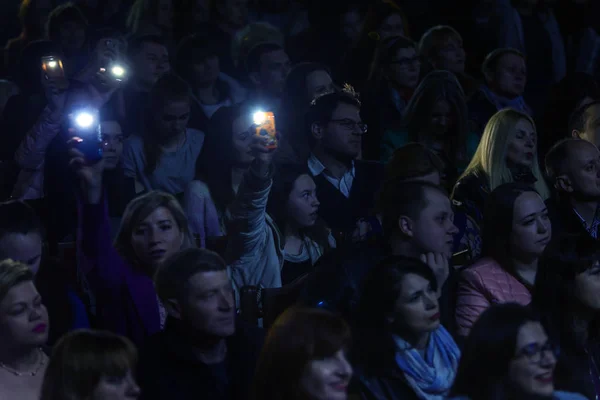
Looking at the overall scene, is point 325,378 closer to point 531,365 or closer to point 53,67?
point 531,365

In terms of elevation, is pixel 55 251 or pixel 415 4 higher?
pixel 415 4

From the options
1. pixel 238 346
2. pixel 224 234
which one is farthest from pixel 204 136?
pixel 238 346

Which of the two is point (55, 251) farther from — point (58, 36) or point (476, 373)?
point (476, 373)

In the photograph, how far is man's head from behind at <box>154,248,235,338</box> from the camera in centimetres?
414

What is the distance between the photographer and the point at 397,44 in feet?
24.0

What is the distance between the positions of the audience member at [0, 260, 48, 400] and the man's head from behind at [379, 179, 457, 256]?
1681 millimetres

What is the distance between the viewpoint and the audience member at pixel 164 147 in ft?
19.8

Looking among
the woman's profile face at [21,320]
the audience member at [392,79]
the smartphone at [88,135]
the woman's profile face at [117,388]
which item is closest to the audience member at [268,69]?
the audience member at [392,79]

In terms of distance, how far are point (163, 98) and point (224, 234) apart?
2.87 feet

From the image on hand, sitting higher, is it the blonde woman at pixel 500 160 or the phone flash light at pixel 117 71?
the phone flash light at pixel 117 71

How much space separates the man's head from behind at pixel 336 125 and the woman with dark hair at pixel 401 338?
1.83 meters

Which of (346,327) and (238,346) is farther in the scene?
(238,346)

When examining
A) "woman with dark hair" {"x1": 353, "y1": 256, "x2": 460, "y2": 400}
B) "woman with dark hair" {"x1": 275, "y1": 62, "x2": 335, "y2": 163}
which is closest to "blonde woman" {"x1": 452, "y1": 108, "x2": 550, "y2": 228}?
"woman with dark hair" {"x1": 275, "y1": 62, "x2": 335, "y2": 163}

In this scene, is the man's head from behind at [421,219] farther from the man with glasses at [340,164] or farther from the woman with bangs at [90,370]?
the woman with bangs at [90,370]
